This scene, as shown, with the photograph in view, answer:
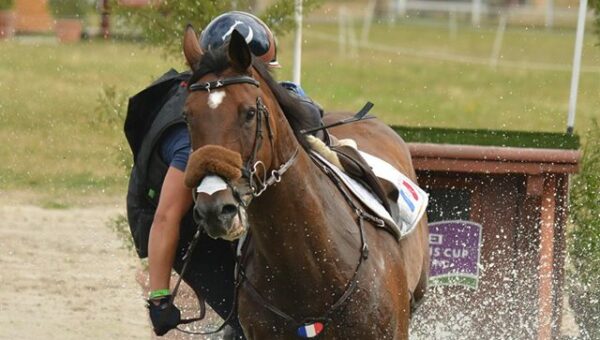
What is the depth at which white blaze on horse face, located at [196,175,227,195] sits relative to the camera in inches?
176

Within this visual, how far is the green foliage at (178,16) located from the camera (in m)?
8.34

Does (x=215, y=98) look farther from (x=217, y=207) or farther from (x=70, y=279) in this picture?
(x=70, y=279)

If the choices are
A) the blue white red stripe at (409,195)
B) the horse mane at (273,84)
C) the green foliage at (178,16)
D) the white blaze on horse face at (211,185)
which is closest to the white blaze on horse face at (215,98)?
the horse mane at (273,84)

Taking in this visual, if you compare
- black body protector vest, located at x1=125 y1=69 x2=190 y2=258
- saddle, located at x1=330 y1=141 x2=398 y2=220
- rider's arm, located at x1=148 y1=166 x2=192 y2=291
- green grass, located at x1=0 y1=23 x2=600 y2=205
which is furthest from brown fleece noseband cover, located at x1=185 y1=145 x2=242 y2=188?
green grass, located at x1=0 y1=23 x2=600 y2=205

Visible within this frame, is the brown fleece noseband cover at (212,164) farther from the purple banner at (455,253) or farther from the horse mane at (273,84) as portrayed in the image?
the purple banner at (455,253)

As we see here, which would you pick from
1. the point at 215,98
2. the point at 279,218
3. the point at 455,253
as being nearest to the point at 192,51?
the point at 215,98

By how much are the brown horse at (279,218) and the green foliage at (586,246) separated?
2.58m

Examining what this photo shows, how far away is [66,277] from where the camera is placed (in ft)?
33.0

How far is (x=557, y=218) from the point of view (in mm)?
8047

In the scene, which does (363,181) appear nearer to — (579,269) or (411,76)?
(579,269)

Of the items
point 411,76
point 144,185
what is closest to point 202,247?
point 144,185

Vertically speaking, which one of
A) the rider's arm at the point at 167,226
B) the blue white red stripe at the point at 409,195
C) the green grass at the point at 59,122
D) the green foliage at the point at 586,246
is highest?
the rider's arm at the point at 167,226

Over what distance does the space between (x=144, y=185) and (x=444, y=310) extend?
2.74 meters

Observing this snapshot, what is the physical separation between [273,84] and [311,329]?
93 cm
